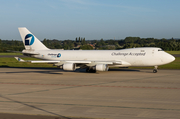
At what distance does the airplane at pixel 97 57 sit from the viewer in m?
37.8

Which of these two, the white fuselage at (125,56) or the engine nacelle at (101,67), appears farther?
the white fuselage at (125,56)

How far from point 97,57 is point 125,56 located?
495 centimetres

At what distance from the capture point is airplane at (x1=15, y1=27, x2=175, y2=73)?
3784 centimetres

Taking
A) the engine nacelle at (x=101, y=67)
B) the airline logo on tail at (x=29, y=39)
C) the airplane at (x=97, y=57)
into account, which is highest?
the airline logo on tail at (x=29, y=39)

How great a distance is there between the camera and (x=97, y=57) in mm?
41156

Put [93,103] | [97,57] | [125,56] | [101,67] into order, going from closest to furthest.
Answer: [93,103]
[101,67]
[125,56]
[97,57]

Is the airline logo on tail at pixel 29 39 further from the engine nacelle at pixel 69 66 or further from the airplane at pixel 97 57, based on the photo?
the engine nacelle at pixel 69 66

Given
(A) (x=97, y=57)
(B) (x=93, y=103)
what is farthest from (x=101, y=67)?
(B) (x=93, y=103)

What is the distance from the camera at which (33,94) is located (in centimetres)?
2191

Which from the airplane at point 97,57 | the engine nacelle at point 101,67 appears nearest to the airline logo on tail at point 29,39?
the airplane at point 97,57

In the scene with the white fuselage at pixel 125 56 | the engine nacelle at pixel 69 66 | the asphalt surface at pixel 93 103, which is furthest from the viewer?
the white fuselage at pixel 125 56

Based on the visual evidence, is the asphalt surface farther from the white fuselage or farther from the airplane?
the white fuselage

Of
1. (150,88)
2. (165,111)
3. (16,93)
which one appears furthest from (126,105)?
(16,93)

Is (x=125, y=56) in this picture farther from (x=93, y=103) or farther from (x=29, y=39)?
(x=93, y=103)
